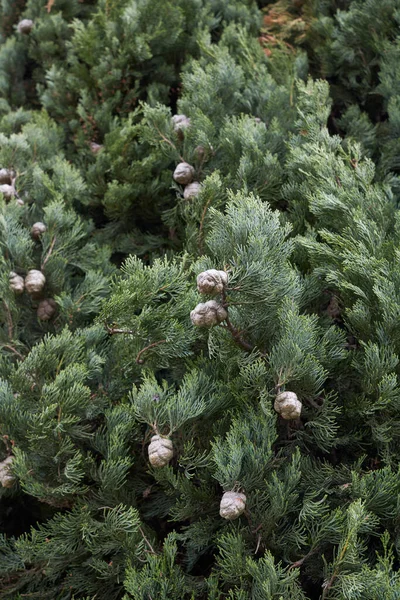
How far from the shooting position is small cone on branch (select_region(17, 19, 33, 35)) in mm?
3412

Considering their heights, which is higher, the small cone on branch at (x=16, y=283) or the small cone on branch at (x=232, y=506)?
the small cone on branch at (x=232, y=506)

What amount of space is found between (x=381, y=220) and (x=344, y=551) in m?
1.04

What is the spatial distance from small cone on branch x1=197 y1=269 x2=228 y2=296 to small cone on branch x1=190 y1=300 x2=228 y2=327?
0.05 metres

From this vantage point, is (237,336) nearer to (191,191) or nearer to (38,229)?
(191,191)

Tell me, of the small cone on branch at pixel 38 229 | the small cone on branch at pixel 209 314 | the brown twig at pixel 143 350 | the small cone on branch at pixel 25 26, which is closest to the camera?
the small cone on branch at pixel 209 314

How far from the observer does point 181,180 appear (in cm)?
231

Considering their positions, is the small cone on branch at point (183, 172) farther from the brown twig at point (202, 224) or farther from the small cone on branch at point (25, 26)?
the small cone on branch at point (25, 26)

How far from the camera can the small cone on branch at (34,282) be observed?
2084mm

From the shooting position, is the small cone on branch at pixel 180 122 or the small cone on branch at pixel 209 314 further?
the small cone on branch at pixel 180 122

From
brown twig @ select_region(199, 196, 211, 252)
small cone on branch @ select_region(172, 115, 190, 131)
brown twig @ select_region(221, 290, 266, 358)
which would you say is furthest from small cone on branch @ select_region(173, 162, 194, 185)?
brown twig @ select_region(221, 290, 266, 358)

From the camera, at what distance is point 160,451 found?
146cm

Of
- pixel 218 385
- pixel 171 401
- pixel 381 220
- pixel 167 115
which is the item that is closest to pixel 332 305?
pixel 381 220

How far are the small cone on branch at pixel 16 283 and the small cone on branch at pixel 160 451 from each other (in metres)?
0.89

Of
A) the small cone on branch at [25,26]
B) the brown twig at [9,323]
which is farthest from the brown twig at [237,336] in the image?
the small cone on branch at [25,26]
